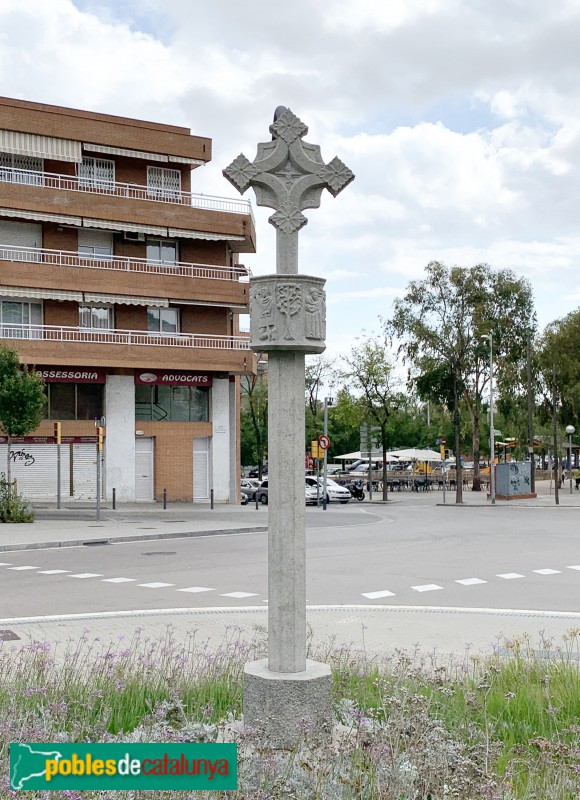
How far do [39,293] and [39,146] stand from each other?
20.6 feet

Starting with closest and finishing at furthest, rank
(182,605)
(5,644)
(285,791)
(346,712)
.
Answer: (285,791) < (346,712) < (5,644) < (182,605)

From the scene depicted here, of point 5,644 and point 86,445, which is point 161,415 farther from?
point 5,644

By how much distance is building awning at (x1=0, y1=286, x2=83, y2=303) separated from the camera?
127 ft

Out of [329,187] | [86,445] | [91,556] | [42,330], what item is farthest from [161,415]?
[329,187]

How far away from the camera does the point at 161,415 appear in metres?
42.2

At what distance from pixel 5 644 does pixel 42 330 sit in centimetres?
3120

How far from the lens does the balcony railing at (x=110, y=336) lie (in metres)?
39.5

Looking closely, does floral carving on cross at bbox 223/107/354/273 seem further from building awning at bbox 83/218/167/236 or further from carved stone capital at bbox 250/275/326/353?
building awning at bbox 83/218/167/236

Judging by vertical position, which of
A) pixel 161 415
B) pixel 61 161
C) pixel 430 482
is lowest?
pixel 430 482

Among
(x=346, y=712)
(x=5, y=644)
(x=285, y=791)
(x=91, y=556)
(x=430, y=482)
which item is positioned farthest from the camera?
(x=430, y=482)

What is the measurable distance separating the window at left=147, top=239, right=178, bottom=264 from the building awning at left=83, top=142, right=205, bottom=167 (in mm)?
3580

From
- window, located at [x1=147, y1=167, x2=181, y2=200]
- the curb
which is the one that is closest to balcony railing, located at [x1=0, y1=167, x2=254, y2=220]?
window, located at [x1=147, y1=167, x2=181, y2=200]

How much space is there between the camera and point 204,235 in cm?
4259

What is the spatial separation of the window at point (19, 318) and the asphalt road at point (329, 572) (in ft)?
58.4
